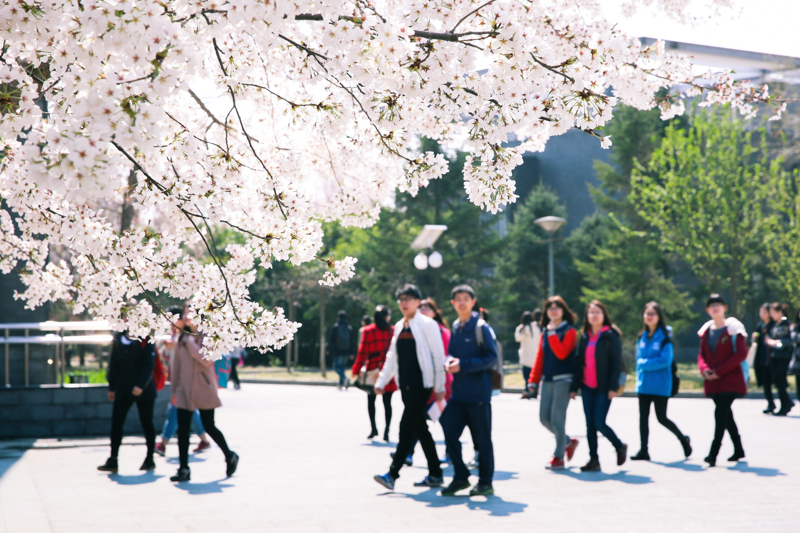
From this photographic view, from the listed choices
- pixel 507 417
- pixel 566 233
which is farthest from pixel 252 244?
pixel 566 233

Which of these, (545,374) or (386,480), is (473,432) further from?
(545,374)

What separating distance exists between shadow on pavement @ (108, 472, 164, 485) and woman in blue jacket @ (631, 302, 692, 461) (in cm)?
510

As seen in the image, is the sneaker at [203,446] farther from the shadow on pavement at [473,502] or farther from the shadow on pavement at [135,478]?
the shadow on pavement at [473,502]

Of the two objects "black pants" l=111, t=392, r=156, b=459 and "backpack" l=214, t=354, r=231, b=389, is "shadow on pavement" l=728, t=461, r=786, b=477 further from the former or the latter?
"black pants" l=111, t=392, r=156, b=459

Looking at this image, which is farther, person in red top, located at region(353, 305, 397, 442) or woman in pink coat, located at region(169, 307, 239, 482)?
person in red top, located at region(353, 305, 397, 442)

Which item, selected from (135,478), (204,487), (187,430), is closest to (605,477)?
(204,487)

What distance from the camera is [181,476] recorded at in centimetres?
819

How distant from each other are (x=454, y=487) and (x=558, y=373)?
211cm

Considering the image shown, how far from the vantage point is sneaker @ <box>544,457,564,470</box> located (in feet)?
28.8

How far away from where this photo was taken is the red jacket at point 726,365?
9.03 m

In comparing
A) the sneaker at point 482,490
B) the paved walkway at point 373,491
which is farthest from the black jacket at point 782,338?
the sneaker at point 482,490

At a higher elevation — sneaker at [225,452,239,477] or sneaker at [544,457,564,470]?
sneaker at [225,452,239,477]

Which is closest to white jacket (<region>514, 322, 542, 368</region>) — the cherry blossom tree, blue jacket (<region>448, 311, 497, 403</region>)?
blue jacket (<region>448, 311, 497, 403</region>)

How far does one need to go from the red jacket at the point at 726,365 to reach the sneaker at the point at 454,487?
127 inches
